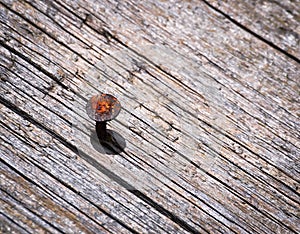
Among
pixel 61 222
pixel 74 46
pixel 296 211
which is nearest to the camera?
pixel 61 222

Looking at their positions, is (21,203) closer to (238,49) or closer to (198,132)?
(198,132)

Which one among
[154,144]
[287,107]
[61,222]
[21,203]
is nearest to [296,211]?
[287,107]

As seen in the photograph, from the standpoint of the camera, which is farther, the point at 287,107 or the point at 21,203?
the point at 287,107

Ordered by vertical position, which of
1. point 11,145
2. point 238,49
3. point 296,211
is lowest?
point 11,145

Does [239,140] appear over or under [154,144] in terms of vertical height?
over

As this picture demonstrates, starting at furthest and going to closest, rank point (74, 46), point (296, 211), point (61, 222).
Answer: point (74, 46)
point (296, 211)
point (61, 222)

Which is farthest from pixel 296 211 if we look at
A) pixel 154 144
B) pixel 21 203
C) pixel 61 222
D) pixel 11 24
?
pixel 11 24

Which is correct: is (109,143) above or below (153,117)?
below
